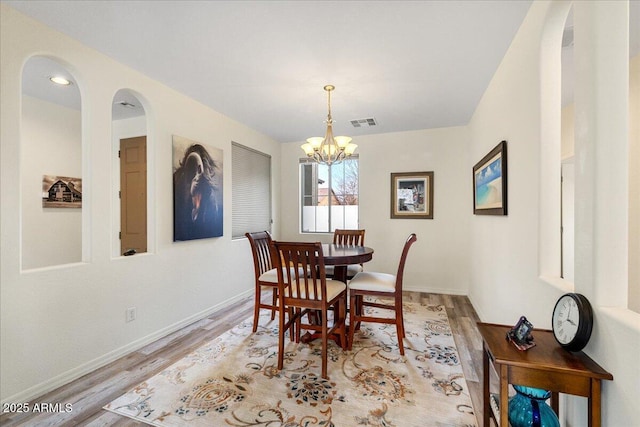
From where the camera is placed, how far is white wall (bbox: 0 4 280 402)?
1.84 metres

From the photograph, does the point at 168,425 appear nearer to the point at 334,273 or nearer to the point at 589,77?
the point at 334,273

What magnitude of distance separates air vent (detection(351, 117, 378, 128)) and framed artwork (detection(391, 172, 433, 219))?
3.00 ft

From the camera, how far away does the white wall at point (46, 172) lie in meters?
3.26

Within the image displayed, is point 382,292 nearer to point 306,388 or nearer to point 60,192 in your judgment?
point 306,388

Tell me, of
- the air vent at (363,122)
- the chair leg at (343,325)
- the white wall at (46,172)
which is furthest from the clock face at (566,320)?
the white wall at (46,172)

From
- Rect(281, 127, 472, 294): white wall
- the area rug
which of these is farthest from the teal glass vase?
Rect(281, 127, 472, 294): white wall

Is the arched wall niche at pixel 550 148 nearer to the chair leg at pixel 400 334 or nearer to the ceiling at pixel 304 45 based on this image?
the ceiling at pixel 304 45

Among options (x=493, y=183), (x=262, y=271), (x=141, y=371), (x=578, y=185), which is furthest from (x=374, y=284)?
(x=141, y=371)

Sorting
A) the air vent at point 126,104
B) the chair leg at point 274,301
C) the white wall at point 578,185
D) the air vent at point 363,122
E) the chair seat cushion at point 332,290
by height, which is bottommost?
the chair leg at point 274,301

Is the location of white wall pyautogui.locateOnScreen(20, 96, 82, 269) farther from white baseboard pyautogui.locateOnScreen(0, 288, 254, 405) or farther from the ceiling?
white baseboard pyautogui.locateOnScreen(0, 288, 254, 405)

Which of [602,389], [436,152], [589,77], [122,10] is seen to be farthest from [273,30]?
[436,152]

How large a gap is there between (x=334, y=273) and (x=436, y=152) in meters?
2.71

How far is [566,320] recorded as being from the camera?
1.23 metres

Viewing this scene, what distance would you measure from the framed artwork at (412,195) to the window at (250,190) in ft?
6.82
